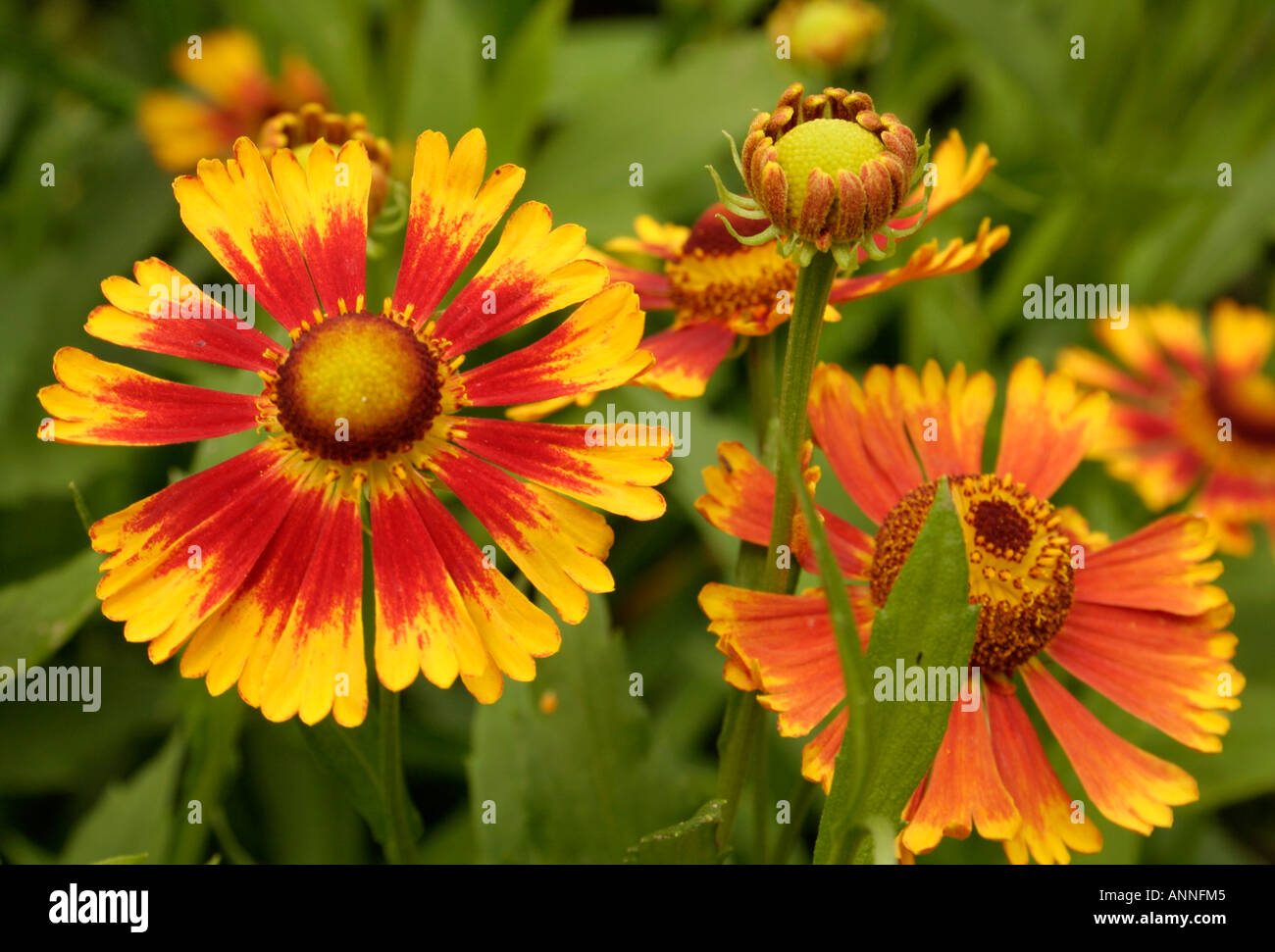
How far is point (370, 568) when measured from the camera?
891 millimetres

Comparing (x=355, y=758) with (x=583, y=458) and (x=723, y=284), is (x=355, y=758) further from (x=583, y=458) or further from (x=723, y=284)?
(x=723, y=284)

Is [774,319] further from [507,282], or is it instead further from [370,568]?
[370,568]

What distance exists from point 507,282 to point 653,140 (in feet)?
3.57

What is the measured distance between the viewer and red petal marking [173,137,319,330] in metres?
0.85

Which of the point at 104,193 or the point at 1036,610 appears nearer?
the point at 1036,610

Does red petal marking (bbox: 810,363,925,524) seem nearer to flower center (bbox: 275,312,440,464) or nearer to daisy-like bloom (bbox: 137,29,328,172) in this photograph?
flower center (bbox: 275,312,440,464)

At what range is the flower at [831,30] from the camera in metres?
1.92

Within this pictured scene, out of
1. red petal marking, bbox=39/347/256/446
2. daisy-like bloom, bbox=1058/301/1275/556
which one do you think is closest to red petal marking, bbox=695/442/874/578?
red petal marking, bbox=39/347/256/446

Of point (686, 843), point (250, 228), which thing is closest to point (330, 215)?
point (250, 228)

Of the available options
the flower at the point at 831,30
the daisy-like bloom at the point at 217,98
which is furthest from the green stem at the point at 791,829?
the daisy-like bloom at the point at 217,98

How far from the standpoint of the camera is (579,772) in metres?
1.06

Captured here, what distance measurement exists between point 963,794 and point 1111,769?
151 millimetres

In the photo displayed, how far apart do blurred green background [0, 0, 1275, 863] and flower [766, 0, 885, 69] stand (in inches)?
1.2
